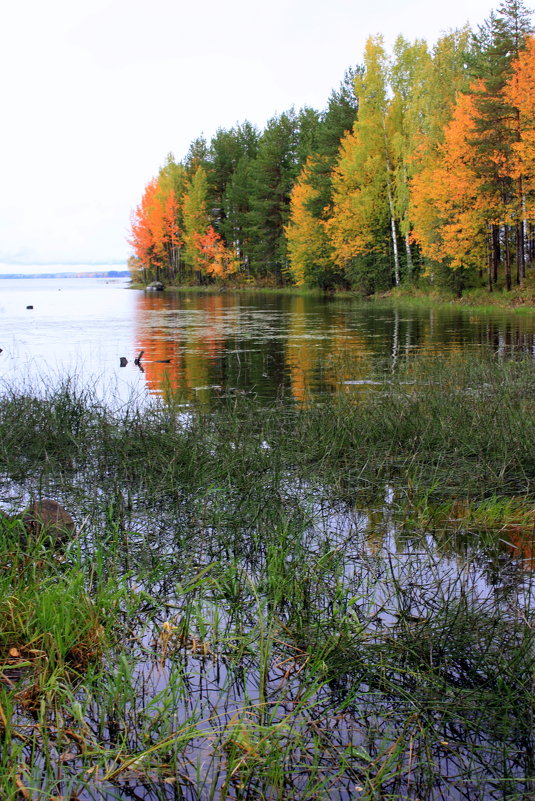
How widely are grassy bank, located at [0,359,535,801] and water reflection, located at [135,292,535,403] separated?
381cm

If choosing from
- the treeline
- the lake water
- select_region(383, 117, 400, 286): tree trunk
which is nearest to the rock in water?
the lake water

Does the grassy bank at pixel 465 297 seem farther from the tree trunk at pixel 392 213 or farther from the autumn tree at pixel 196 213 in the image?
the autumn tree at pixel 196 213

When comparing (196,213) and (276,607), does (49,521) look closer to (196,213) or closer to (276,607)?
(276,607)

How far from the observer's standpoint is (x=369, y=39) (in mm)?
39125

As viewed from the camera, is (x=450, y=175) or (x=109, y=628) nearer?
(x=109, y=628)

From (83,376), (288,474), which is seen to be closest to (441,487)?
(288,474)

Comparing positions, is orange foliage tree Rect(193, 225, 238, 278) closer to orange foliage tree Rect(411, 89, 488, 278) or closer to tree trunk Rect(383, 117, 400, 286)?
tree trunk Rect(383, 117, 400, 286)

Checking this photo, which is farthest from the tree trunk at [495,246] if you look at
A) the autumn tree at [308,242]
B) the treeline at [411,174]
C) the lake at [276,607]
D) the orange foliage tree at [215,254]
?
the orange foliage tree at [215,254]

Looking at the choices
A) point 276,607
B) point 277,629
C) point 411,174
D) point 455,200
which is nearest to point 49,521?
point 276,607

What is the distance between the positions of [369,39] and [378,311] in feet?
56.8

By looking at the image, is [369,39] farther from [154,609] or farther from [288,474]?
[154,609]

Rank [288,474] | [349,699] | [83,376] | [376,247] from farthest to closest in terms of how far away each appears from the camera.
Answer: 1. [376,247]
2. [83,376]
3. [288,474]
4. [349,699]

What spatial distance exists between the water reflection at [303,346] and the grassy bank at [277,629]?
12.5ft

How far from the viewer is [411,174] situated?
37.2 metres
